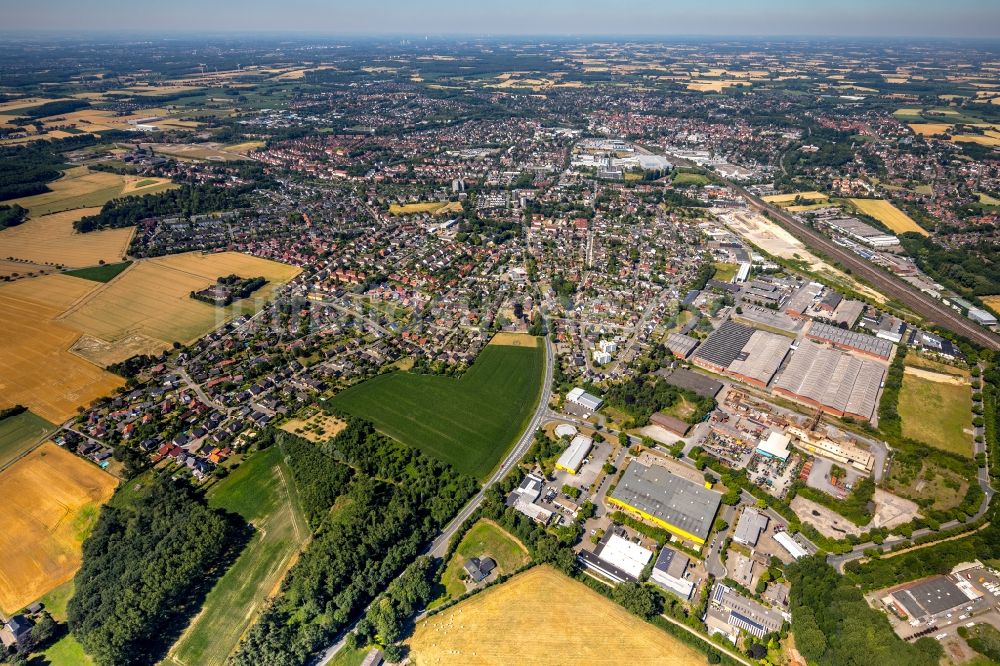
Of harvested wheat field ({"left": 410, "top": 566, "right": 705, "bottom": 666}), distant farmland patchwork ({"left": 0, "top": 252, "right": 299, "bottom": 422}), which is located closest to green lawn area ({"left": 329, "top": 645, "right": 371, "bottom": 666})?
harvested wheat field ({"left": 410, "top": 566, "right": 705, "bottom": 666})

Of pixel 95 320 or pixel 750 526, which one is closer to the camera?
pixel 750 526

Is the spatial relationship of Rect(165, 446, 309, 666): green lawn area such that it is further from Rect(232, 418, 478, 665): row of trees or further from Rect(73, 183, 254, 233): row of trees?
Rect(73, 183, 254, 233): row of trees

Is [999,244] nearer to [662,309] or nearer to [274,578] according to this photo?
[662,309]

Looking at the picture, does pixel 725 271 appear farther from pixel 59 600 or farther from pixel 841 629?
pixel 59 600

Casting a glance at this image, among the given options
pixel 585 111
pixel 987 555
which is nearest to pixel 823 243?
pixel 987 555

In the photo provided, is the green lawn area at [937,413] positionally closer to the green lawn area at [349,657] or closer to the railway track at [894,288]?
the railway track at [894,288]

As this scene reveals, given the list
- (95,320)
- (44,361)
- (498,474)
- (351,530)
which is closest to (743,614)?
(498,474)

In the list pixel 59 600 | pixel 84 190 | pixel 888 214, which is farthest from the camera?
pixel 84 190
